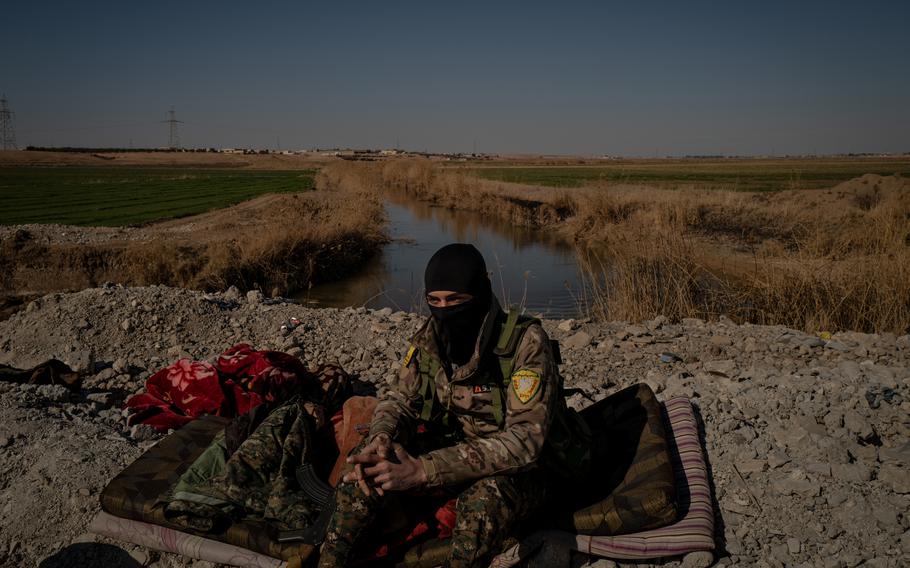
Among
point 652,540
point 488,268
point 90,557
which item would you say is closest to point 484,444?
point 652,540

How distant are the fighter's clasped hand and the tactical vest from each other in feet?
1.46

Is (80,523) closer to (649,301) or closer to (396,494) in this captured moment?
(396,494)

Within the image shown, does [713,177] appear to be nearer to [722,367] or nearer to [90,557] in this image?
[722,367]

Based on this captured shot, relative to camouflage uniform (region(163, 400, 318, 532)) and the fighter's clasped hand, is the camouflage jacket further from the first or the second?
camouflage uniform (region(163, 400, 318, 532))

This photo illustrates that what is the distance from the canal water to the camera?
1088cm

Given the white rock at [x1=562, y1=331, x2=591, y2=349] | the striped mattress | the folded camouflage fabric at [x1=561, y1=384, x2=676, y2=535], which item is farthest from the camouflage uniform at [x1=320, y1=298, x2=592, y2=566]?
the white rock at [x1=562, y1=331, x2=591, y2=349]

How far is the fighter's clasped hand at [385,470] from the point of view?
239 cm

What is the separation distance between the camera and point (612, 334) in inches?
260

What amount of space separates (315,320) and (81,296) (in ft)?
8.92

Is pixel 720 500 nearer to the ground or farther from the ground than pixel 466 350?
nearer to the ground

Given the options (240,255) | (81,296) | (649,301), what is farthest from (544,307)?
(81,296)

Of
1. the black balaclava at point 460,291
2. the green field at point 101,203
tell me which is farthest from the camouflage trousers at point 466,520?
the green field at point 101,203

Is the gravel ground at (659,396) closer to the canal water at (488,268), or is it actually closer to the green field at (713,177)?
the canal water at (488,268)

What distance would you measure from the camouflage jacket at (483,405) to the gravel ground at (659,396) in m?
0.82
